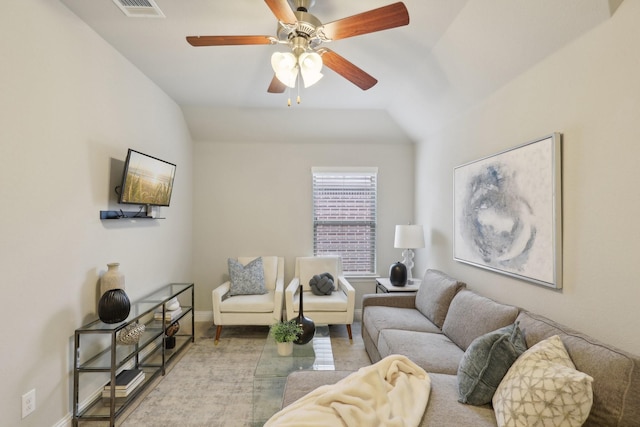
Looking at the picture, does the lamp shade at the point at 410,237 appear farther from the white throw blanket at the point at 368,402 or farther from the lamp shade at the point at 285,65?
the lamp shade at the point at 285,65

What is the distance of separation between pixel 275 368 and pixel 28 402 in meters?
1.46

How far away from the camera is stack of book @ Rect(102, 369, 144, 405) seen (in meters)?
2.36

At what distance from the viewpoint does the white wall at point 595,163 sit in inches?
58.5

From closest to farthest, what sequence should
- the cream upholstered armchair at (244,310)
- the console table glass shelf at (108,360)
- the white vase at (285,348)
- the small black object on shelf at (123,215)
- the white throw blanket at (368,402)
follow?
the white throw blanket at (368,402) < the console table glass shelf at (108,360) < the white vase at (285,348) < the small black object on shelf at (123,215) < the cream upholstered armchair at (244,310)

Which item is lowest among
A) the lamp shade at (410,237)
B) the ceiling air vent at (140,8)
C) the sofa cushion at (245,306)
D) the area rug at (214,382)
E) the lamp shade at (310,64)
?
the area rug at (214,382)

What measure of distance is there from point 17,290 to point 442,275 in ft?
10.8

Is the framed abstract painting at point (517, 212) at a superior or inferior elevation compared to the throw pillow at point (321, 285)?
superior

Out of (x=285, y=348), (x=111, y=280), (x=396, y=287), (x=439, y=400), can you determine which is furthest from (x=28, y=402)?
(x=396, y=287)

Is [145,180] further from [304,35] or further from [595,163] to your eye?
[595,163]

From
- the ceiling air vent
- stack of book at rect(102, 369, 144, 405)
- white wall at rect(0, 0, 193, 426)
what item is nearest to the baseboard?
white wall at rect(0, 0, 193, 426)

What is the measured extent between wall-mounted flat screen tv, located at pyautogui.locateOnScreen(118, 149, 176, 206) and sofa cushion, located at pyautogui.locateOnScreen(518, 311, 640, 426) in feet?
10.4

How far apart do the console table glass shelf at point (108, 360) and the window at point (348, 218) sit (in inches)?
88.7

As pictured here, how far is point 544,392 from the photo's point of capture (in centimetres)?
128

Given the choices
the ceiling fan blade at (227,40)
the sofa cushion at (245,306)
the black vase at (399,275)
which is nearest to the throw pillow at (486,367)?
the black vase at (399,275)
